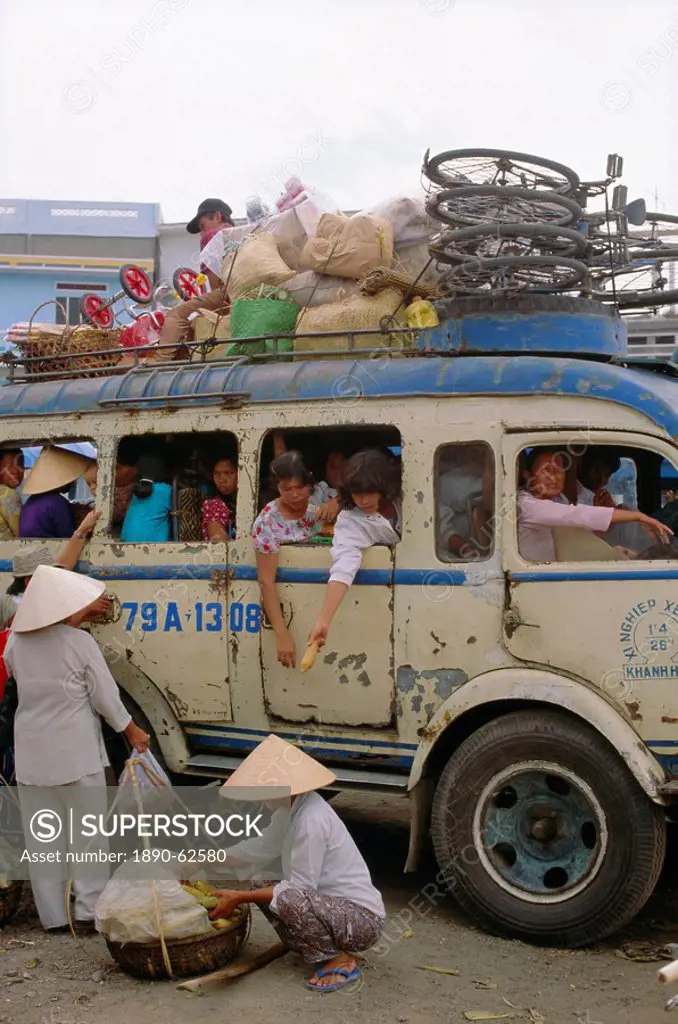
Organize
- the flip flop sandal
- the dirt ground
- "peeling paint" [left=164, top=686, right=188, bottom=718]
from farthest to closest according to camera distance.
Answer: "peeling paint" [left=164, top=686, right=188, bottom=718] < the flip flop sandal < the dirt ground

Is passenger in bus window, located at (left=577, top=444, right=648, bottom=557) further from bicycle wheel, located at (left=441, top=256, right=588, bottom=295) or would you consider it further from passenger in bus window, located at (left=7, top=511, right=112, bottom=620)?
passenger in bus window, located at (left=7, top=511, right=112, bottom=620)

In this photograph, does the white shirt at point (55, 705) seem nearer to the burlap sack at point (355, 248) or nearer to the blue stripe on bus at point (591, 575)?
the blue stripe on bus at point (591, 575)

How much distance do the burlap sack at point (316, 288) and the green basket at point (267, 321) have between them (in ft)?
0.36

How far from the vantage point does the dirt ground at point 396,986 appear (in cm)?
430

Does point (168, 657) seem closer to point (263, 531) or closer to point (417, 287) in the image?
point (263, 531)

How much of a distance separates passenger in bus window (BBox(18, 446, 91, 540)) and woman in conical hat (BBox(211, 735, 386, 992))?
2.53 meters

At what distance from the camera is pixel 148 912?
4.52 metres

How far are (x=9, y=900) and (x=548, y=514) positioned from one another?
3.09 m

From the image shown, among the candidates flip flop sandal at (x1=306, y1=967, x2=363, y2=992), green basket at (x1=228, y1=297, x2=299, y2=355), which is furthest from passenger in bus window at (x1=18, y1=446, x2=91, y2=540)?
flip flop sandal at (x1=306, y1=967, x2=363, y2=992)

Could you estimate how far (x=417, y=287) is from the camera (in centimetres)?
621

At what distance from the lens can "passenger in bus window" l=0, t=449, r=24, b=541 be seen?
688 centimetres

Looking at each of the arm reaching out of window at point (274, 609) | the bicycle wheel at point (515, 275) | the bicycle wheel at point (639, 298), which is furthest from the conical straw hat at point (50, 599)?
the bicycle wheel at point (639, 298)

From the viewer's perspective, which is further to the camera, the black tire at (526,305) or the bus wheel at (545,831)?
the black tire at (526,305)

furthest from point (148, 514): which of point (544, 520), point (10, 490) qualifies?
point (544, 520)
